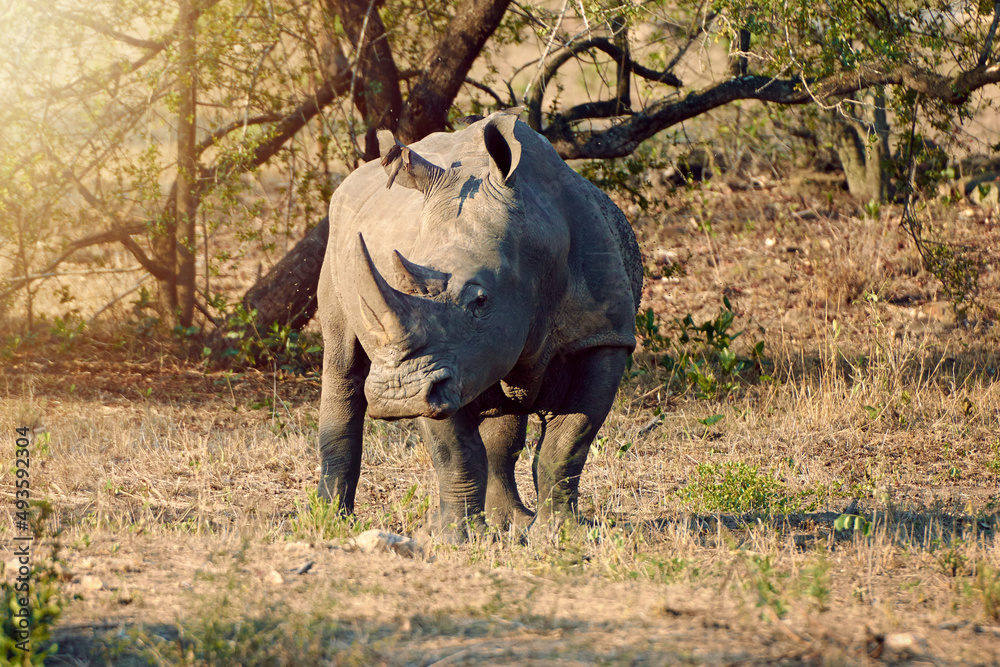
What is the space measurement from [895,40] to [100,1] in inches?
234

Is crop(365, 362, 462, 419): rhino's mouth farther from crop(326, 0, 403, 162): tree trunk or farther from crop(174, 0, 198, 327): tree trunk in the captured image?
crop(326, 0, 403, 162): tree trunk

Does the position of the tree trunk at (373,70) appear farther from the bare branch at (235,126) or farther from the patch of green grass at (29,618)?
the patch of green grass at (29,618)

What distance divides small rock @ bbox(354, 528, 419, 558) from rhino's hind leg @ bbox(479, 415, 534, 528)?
3.60 feet

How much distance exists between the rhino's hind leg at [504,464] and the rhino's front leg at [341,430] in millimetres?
716

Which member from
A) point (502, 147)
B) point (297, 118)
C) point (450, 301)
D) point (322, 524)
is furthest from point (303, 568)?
point (297, 118)

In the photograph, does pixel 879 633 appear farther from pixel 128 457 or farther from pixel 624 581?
pixel 128 457

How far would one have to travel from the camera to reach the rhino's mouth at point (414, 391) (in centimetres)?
378

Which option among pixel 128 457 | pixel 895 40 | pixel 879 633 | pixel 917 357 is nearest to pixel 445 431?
pixel 879 633

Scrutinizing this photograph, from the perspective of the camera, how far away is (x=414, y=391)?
3783mm

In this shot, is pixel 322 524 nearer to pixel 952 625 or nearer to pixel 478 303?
pixel 478 303

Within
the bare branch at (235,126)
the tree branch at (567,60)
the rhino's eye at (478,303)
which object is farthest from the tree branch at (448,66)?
the rhino's eye at (478,303)

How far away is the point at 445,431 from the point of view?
15.4ft

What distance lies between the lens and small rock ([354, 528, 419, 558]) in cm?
435

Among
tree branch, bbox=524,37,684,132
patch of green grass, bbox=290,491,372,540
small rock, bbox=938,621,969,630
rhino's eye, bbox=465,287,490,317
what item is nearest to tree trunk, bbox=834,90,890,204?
tree branch, bbox=524,37,684,132
